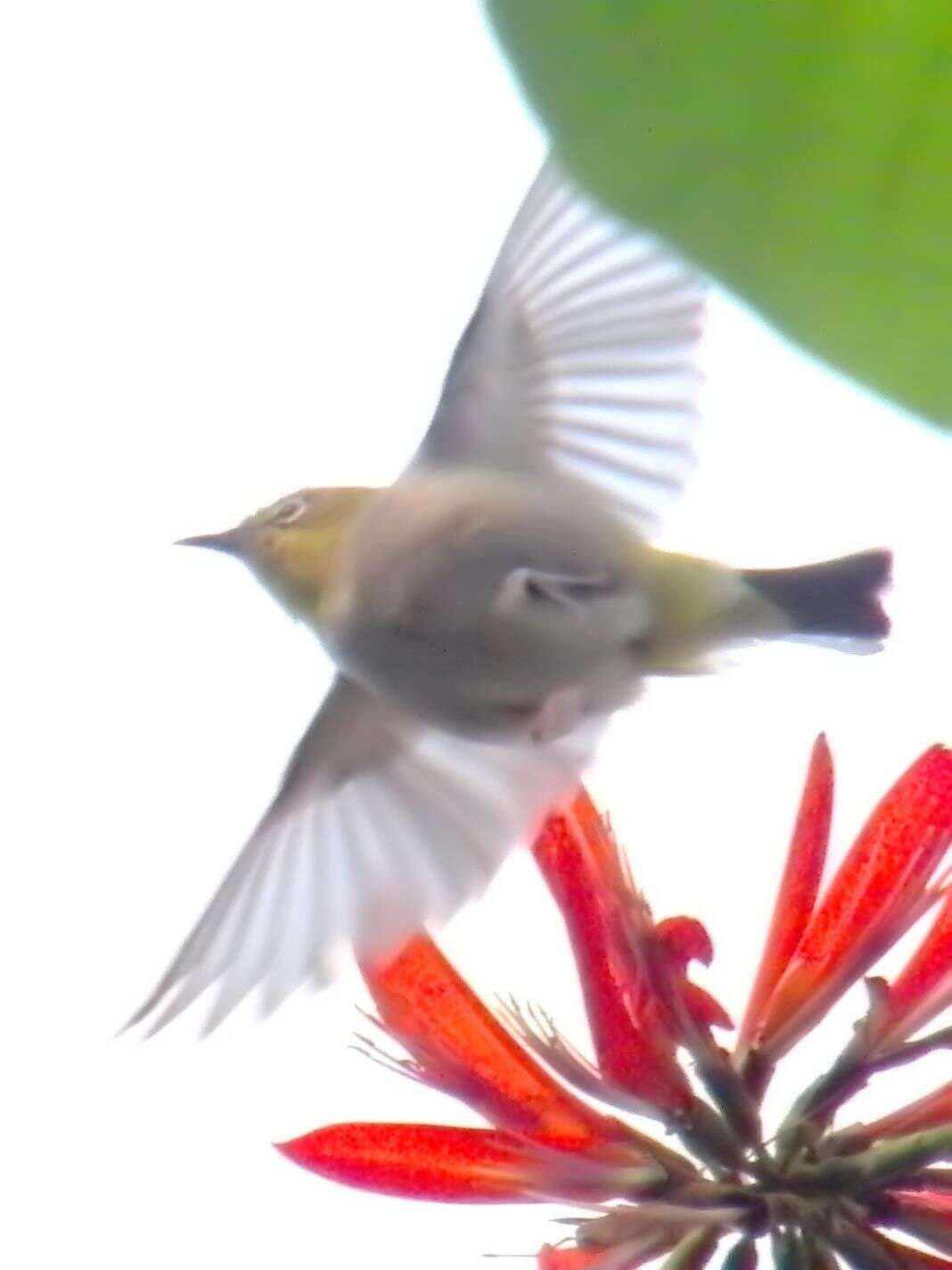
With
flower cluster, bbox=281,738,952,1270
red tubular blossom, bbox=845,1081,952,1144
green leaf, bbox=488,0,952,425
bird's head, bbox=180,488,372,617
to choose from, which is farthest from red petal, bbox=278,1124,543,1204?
green leaf, bbox=488,0,952,425

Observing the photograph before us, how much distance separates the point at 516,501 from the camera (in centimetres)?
112

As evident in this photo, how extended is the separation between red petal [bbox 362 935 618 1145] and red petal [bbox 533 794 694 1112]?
6 centimetres

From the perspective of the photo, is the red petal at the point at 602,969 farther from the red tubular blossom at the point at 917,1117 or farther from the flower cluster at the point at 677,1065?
the red tubular blossom at the point at 917,1117

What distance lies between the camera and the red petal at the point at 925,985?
3.79ft

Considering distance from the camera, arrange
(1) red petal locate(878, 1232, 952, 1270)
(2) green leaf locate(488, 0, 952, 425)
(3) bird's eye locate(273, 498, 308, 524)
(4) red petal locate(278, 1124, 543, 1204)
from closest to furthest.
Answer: (2) green leaf locate(488, 0, 952, 425) < (1) red petal locate(878, 1232, 952, 1270) < (4) red petal locate(278, 1124, 543, 1204) < (3) bird's eye locate(273, 498, 308, 524)

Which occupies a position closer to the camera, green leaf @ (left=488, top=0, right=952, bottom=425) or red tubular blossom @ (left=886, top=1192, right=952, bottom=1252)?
green leaf @ (left=488, top=0, right=952, bottom=425)

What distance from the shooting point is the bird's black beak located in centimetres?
117

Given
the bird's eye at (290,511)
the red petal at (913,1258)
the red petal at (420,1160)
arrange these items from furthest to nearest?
the bird's eye at (290,511), the red petal at (420,1160), the red petal at (913,1258)

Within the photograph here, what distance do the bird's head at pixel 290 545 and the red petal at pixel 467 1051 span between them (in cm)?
23

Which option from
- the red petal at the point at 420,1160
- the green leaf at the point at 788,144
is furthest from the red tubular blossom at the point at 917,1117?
the green leaf at the point at 788,144

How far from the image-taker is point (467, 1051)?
1188 millimetres

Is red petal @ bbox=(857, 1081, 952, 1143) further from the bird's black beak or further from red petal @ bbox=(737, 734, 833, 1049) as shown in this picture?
the bird's black beak

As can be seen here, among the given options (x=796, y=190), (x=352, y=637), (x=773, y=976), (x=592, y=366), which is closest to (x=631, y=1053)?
(x=773, y=976)

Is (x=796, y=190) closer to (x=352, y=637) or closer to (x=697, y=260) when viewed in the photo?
(x=697, y=260)
